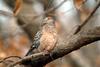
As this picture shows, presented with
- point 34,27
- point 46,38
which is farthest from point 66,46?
point 34,27

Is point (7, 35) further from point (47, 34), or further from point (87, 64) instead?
point (47, 34)

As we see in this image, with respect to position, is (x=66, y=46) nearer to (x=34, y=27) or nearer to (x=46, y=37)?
(x=46, y=37)

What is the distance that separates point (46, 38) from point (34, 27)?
2.73 metres

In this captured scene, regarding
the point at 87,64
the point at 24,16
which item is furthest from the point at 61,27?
the point at 24,16

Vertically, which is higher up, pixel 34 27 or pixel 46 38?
pixel 46 38

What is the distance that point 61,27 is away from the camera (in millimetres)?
9516

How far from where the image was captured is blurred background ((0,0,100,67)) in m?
7.76

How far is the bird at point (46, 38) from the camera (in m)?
5.02

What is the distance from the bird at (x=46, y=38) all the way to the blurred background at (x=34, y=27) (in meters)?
1.46

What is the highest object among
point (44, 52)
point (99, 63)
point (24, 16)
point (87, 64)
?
point (44, 52)

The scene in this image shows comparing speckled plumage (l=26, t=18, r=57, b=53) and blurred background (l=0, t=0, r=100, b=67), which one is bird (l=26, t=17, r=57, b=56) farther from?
blurred background (l=0, t=0, r=100, b=67)

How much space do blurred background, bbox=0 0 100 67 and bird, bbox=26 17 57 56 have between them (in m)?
1.46

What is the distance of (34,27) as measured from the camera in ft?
25.6

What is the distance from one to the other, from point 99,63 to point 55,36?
18.2ft
